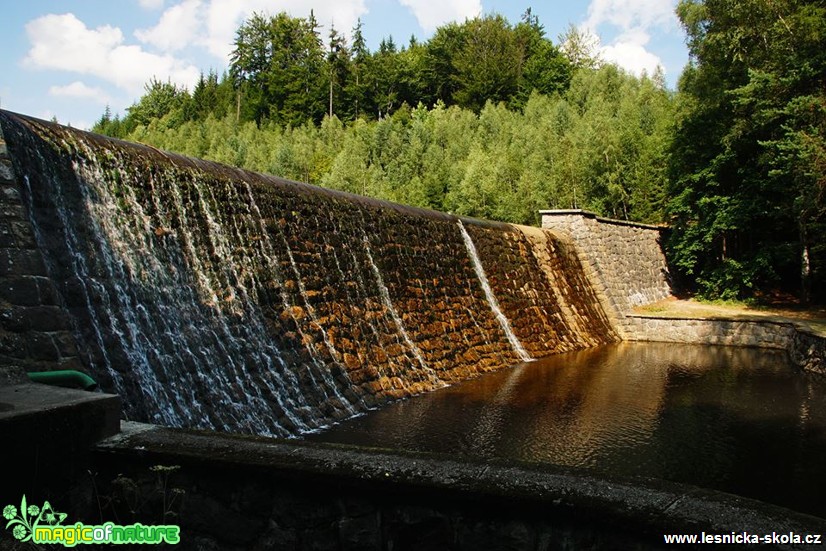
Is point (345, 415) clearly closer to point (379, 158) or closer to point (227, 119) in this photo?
point (379, 158)

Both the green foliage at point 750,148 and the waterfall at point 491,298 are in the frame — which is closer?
the waterfall at point 491,298

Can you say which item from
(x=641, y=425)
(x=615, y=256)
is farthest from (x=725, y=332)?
(x=641, y=425)

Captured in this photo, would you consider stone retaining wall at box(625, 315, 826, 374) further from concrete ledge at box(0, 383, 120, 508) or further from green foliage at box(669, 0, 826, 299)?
concrete ledge at box(0, 383, 120, 508)

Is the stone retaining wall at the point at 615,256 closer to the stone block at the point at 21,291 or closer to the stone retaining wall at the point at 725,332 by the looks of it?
the stone retaining wall at the point at 725,332

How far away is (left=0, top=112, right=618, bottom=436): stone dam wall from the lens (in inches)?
180

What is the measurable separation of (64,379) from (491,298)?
372 inches

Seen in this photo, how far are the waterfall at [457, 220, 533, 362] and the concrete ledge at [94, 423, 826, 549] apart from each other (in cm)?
937

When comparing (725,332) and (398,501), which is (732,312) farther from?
(398,501)

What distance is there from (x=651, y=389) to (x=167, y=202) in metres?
7.12

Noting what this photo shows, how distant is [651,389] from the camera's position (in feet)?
28.0

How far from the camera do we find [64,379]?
2.98 m

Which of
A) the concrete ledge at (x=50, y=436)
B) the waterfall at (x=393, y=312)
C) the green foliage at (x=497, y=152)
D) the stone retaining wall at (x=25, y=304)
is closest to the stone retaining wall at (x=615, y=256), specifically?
the green foliage at (x=497, y=152)

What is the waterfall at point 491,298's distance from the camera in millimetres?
11391

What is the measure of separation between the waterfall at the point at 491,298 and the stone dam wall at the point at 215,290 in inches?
34.3
